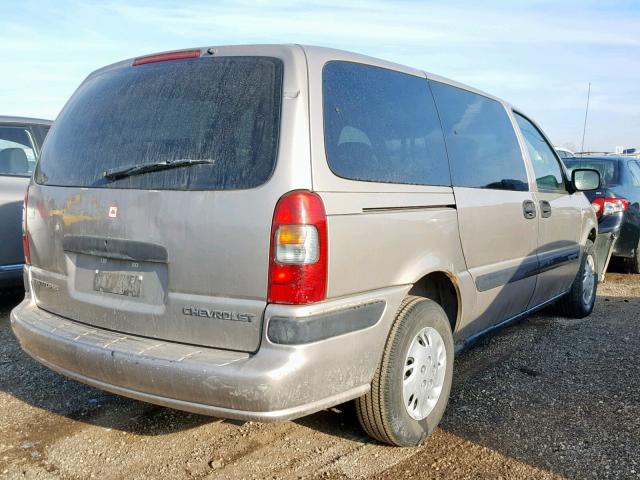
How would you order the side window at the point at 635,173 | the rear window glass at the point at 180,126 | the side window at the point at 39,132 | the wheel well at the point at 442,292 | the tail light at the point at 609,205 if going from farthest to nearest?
the side window at the point at 635,173, the tail light at the point at 609,205, the side window at the point at 39,132, the wheel well at the point at 442,292, the rear window glass at the point at 180,126

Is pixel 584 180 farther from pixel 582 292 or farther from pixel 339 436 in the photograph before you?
pixel 339 436

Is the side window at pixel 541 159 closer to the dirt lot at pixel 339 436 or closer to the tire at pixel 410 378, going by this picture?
the dirt lot at pixel 339 436

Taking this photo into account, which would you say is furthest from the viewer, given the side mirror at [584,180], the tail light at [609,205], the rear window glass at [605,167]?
the rear window glass at [605,167]

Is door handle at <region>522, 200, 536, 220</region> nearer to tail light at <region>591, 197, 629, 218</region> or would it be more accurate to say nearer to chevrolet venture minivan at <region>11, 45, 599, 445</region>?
chevrolet venture minivan at <region>11, 45, 599, 445</region>

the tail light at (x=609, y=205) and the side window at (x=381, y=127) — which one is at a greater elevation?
the side window at (x=381, y=127)

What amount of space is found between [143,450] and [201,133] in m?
1.54

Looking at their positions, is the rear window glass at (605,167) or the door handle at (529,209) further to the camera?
the rear window glass at (605,167)

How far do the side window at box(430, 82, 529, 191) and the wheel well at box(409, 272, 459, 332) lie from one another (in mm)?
538

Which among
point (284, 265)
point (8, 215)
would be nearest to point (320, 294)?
point (284, 265)

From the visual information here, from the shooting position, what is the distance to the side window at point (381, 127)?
271 centimetres

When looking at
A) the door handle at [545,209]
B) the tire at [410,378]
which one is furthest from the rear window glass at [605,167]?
the tire at [410,378]

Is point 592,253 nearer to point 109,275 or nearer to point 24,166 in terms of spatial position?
point 109,275

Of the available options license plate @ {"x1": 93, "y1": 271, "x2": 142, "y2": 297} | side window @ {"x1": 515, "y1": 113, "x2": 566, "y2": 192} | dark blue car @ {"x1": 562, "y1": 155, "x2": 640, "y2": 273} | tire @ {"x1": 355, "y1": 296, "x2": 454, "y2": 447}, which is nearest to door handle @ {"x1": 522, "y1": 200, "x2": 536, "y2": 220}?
side window @ {"x1": 515, "y1": 113, "x2": 566, "y2": 192}

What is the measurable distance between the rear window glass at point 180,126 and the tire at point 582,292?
12.5 ft
